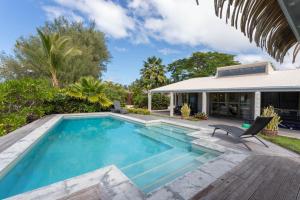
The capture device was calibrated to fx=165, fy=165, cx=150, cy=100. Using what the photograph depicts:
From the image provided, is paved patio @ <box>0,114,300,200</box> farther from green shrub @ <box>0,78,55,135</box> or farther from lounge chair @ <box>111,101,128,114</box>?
lounge chair @ <box>111,101,128,114</box>

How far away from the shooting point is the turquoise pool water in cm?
504

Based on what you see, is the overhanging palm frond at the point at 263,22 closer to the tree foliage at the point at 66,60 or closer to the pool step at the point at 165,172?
the pool step at the point at 165,172

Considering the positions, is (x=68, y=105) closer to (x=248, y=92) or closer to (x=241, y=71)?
(x=248, y=92)

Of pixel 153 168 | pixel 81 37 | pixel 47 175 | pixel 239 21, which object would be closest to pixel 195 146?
pixel 153 168

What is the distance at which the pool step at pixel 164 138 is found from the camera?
26.7 feet

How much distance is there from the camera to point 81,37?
25.7 m

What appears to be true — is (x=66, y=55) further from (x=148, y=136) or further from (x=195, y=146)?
(x=195, y=146)

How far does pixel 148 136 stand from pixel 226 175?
6.13m

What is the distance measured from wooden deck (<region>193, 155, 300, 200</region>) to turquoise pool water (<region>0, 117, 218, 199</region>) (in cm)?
148

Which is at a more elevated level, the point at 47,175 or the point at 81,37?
the point at 81,37

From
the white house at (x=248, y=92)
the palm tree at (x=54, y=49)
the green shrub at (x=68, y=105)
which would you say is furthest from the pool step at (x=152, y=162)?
the palm tree at (x=54, y=49)

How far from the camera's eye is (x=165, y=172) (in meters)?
5.39

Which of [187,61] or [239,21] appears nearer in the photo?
[239,21]

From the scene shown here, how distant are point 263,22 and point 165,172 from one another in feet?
16.6
